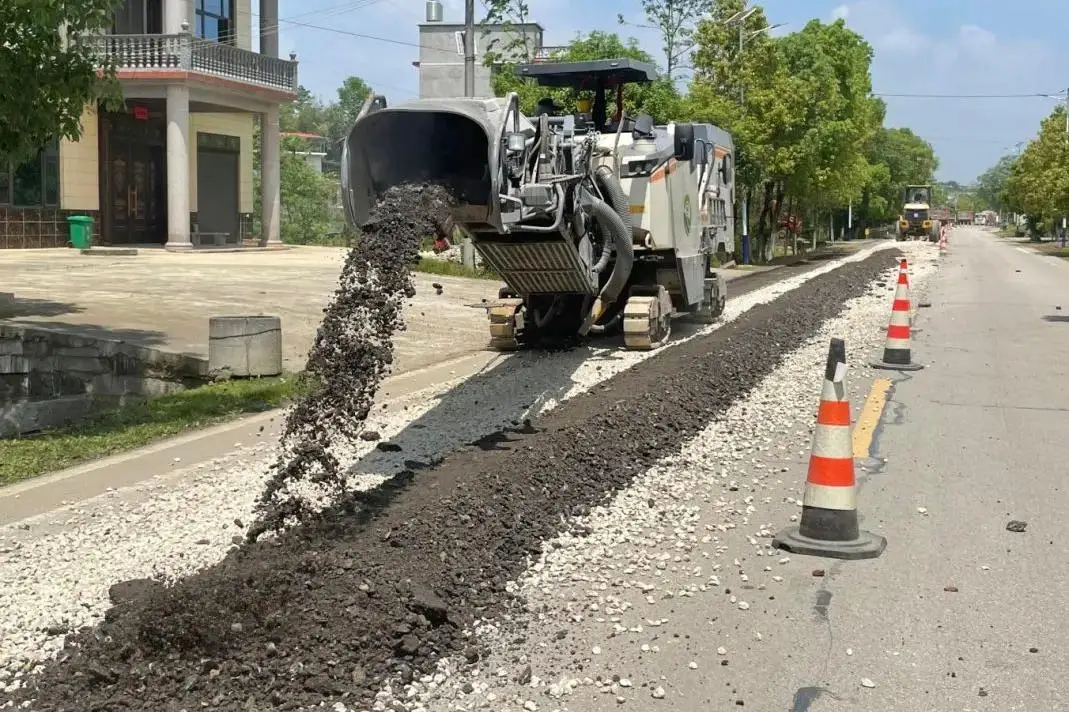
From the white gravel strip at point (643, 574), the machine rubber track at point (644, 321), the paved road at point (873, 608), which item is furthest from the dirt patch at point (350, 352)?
the machine rubber track at point (644, 321)

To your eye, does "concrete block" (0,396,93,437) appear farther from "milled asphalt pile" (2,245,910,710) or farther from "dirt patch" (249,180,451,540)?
"milled asphalt pile" (2,245,910,710)

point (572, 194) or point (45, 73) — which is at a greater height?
point (45, 73)

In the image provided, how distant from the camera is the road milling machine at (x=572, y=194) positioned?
8703 millimetres

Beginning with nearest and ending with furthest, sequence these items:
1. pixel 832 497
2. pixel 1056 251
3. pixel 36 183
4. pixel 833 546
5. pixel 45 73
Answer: pixel 833 546 < pixel 832 497 < pixel 45 73 < pixel 36 183 < pixel 1056 251

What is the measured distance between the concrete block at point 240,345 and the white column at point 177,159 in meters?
17.0

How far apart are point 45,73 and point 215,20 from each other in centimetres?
2333

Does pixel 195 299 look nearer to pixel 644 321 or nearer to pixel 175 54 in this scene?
pixel 644 321

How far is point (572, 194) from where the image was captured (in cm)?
1091

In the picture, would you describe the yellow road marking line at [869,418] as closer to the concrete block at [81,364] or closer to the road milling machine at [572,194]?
the road milling machine at [572,194]

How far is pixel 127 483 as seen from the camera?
7.85 meters

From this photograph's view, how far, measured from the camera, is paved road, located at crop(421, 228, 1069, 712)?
4.45 m

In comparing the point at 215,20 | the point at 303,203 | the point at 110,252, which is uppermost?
the point at 215,20

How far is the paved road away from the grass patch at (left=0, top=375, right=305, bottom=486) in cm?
372

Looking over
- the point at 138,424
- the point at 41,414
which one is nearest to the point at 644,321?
the point at 138,424
